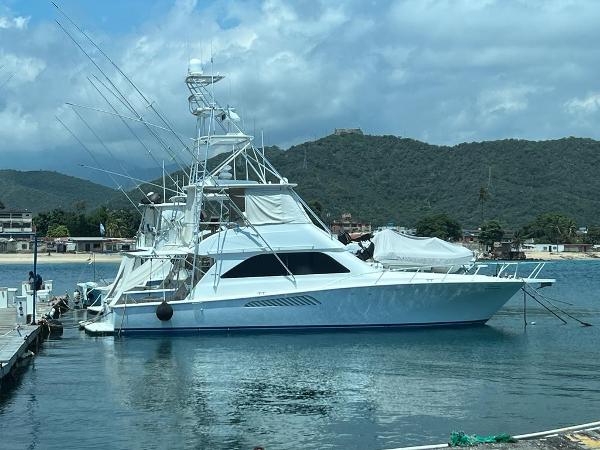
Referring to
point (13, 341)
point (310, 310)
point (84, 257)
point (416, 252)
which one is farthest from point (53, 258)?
point (13, 341)

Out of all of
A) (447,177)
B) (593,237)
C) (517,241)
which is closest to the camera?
(517,241)

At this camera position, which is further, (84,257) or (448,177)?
(448,177)

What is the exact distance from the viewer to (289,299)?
2589cm

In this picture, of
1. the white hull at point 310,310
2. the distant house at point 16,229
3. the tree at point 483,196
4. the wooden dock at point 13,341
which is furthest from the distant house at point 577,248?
the wooden dock at point 13,341

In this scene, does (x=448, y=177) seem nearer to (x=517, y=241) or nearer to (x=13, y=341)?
(x=517, y=241)

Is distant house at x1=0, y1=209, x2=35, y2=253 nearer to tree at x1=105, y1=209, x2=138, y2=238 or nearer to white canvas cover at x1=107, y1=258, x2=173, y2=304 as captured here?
tree at x1=105, y1=209, x2=138, y2=238

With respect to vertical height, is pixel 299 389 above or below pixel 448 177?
below

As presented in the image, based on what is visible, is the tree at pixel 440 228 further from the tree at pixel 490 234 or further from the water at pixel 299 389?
the water at pixel 299 389

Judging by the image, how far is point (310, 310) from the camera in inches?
1024

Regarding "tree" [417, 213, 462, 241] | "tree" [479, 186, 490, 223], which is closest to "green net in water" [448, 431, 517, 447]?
"tree" [417, 213, 462, 241]

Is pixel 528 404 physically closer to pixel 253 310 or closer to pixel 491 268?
pixel 253 310

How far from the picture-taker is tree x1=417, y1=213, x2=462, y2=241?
114188 mm

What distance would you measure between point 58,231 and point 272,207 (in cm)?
10278

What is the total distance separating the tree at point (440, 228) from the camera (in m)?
114
